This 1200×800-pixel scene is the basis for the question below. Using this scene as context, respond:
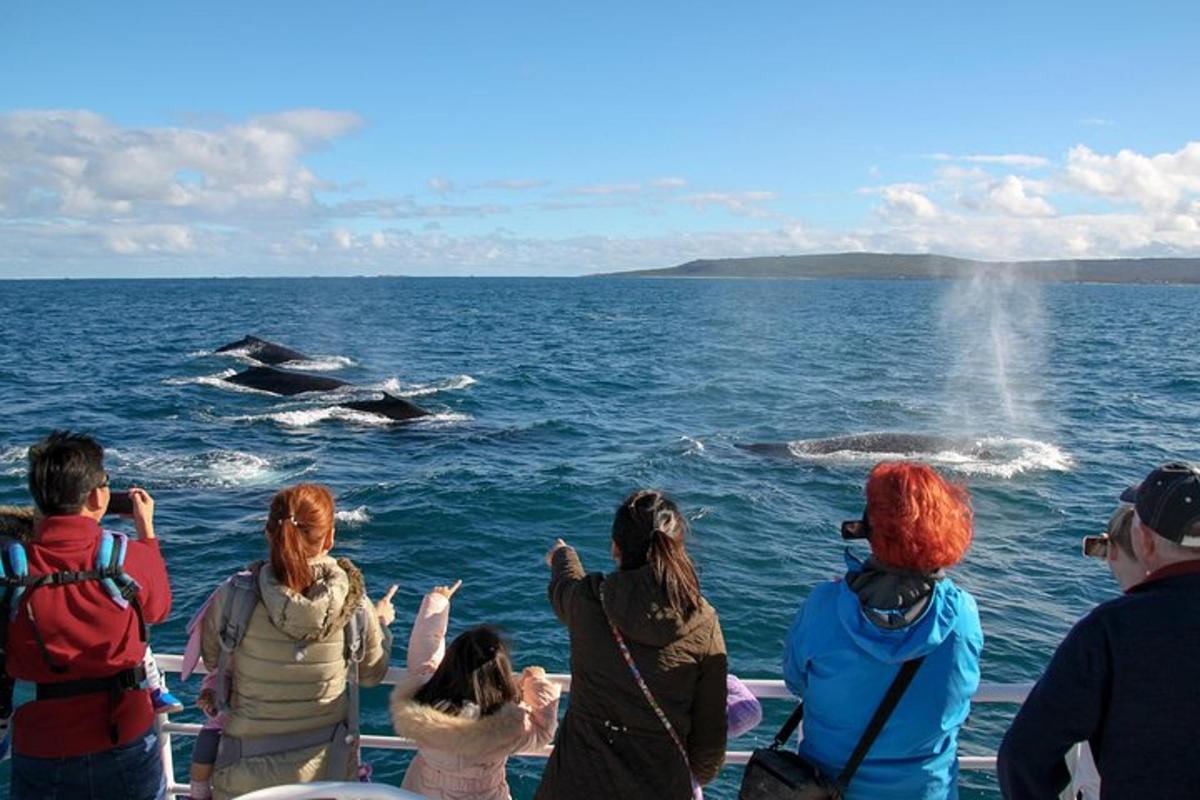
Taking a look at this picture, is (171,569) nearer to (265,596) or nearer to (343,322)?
(265,596)

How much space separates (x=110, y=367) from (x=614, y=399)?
24772mm

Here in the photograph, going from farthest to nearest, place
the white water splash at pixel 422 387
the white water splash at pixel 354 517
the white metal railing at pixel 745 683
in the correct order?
the white water splash at pixel 422 387, the white water splash at pixel 354 517, the white metal railing at pixel 745 683

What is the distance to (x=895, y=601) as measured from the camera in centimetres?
356

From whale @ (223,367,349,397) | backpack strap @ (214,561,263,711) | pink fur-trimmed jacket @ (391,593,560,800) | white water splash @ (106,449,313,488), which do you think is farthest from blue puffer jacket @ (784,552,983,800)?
whale @ (223,367,349,397)

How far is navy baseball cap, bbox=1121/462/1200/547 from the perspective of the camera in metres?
2.76

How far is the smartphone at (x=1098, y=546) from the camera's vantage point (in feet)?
10.5

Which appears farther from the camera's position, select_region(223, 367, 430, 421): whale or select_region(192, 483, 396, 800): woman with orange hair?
select_region(223, 367, 430, 421): whale

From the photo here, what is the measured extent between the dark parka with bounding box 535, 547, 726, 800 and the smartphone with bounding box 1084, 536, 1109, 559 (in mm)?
1331

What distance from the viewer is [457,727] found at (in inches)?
157

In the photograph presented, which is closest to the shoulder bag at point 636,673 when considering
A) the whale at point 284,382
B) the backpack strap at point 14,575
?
the backpack strap at point 14,575

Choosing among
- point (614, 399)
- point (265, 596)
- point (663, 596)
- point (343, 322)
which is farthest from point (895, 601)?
point (343, 322)

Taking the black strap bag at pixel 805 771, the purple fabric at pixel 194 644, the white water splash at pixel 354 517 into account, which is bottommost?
the white water splash at pixel 354 517

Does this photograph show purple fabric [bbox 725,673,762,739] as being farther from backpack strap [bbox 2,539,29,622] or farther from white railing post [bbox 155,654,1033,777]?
backpack strap [bbox 2,539,29,622]

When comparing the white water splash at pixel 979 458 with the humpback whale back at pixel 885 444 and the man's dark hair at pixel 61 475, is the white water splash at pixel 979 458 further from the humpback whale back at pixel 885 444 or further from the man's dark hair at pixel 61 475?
the man's dark hair at pixel 61 475
